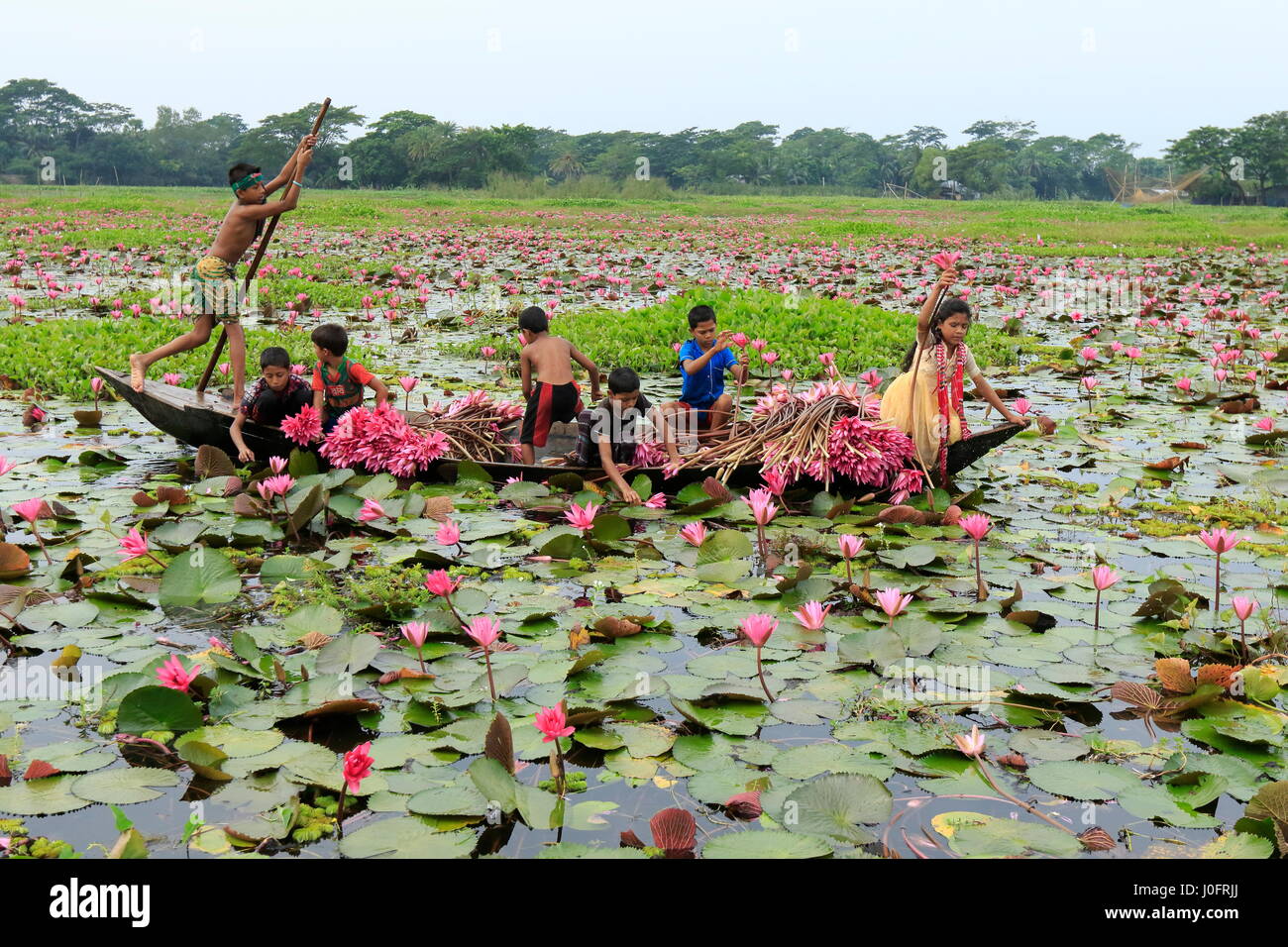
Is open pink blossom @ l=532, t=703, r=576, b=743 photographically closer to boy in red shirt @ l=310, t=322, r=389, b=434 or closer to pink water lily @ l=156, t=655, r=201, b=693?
pink water lily @ l=156, t=655, r=201, b=693

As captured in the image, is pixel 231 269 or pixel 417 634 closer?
pixel 417 634

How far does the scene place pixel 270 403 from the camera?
18.3 ft

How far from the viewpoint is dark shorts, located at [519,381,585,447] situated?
5.51 meters

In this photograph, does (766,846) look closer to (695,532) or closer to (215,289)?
(695,532)

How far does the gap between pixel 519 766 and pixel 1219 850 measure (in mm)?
1600

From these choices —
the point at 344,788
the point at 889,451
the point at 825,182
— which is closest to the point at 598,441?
the point at 889,451

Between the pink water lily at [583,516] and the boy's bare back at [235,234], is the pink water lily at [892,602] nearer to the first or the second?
the pink water lily at [583,516]

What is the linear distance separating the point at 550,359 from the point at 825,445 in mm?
1524

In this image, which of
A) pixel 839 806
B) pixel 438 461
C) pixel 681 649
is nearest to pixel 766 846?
pixel 839 806

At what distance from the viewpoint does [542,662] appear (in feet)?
10.6

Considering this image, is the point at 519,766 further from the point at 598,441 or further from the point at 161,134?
the point at 161,134

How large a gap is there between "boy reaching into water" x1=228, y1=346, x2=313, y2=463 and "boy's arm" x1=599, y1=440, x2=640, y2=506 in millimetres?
1762

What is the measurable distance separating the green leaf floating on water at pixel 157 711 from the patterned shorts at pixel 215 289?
3779mm

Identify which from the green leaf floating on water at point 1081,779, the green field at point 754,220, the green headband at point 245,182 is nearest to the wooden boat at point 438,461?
the green headband at point 245,182
